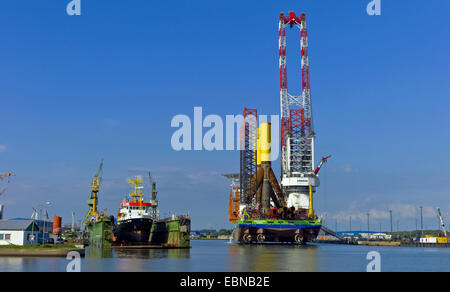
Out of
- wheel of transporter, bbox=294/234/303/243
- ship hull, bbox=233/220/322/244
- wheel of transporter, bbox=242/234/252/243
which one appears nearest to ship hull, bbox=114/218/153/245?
ship hull, bbox=233/220/322/244

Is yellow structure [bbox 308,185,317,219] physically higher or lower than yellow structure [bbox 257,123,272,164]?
lower

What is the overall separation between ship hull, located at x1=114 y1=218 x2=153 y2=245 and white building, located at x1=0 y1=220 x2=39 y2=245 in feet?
114

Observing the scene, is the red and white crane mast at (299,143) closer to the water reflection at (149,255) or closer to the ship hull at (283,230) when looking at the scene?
the ship hull at (283,230)

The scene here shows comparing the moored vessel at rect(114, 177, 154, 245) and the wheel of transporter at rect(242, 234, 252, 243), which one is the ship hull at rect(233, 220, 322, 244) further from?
the moored vessel at rect(114, 177, 154, 245)

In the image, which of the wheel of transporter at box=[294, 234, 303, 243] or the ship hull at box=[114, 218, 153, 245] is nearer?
the ship hull at box=[114, 218, 153, 245]

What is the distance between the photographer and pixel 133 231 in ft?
397

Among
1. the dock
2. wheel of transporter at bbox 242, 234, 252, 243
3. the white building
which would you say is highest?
the white building

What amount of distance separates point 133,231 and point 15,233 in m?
38.9

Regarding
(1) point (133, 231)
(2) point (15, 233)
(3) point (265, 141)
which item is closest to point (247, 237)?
(3) point (265, 141)

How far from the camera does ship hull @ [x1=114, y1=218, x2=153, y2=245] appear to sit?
393 feet

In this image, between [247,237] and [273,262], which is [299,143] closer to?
[247,237]

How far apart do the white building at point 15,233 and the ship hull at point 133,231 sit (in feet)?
114

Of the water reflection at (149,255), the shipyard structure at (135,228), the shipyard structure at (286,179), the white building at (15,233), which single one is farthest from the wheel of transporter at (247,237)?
the white building at (15,233)
